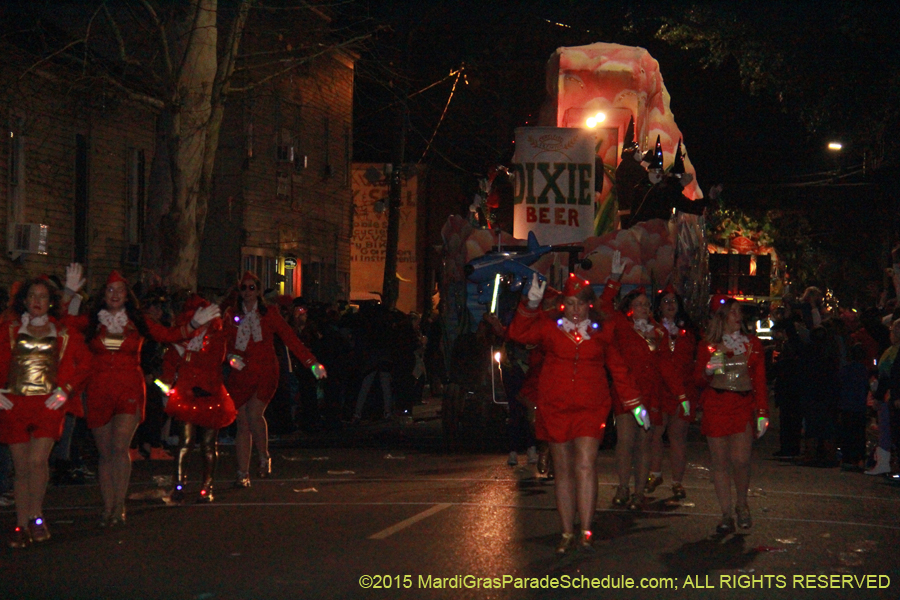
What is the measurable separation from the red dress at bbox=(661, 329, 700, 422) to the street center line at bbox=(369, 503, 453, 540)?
209 centimetres

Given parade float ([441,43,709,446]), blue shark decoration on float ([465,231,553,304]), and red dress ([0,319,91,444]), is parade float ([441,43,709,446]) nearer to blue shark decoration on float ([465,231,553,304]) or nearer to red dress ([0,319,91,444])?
blue shark decoration on float ([465,231,553,304])

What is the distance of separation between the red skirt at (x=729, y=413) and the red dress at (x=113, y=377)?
432cm

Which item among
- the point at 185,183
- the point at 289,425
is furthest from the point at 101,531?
the point at 185,183

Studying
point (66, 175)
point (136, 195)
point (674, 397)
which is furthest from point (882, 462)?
point (136, 195)

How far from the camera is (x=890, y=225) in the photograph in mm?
37688

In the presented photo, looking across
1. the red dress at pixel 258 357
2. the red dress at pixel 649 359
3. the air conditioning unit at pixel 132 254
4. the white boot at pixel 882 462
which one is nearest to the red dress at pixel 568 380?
the red dress at pixel 649 359

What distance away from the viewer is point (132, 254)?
25.3 meters

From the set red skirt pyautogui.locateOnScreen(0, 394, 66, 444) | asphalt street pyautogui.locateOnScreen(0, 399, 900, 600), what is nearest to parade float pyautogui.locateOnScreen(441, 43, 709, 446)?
asphalt street pyautogui.locateOnScreen(0, 399, 900, 600)

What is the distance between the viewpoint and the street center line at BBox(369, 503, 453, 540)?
9.66 m

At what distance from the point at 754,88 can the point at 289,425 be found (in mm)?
10740

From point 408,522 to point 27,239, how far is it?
1295cm

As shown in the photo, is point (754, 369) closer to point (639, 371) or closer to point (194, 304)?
point (639, 371)

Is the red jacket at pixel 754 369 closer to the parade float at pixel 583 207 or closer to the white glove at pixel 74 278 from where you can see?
the white glove at pixel 74 278

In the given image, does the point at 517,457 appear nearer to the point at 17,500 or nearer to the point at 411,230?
the point at 17,500
